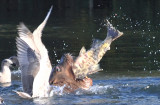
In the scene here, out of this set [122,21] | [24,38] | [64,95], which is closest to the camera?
[24,38]

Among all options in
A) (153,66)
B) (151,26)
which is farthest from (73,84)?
(151,26)

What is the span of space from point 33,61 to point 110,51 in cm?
646

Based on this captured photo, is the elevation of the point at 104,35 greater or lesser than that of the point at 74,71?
greater

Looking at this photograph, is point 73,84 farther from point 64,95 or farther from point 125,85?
point 125,85

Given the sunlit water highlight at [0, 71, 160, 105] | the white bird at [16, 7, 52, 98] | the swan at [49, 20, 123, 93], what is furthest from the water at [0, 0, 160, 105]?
the white bird at [16, 7, 52, 98]

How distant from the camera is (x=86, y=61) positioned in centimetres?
1052

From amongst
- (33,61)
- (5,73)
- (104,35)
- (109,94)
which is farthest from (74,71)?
(104,35)

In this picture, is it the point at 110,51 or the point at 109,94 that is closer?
the point at 109,94

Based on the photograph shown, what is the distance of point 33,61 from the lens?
31.8 feet

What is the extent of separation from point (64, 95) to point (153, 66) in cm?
345

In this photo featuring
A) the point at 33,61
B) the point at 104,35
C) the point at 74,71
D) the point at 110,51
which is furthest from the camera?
the point at 104,35

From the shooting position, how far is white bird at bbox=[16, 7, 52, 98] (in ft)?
31.5

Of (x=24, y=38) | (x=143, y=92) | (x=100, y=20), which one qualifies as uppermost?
(x=100, y=20)

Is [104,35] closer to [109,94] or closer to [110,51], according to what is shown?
[110,51]
